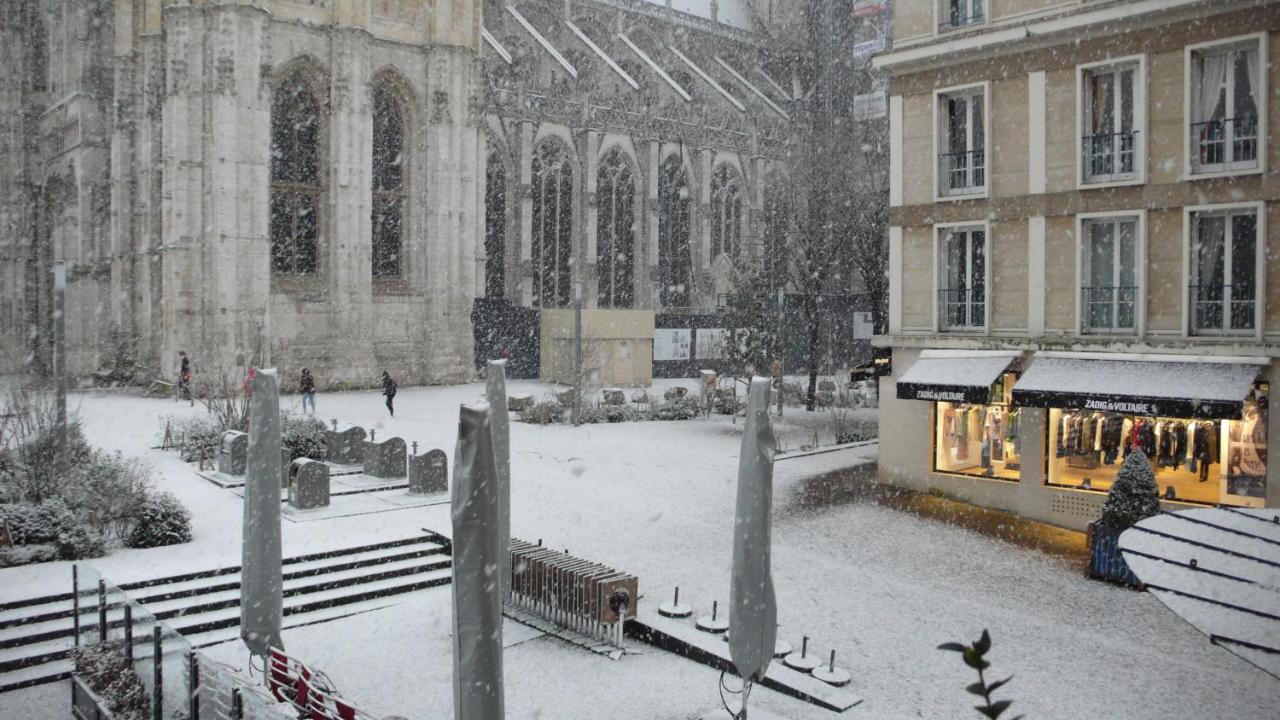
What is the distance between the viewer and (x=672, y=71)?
4844 centimetres

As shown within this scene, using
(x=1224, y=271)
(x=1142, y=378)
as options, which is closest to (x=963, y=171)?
(x=1224, y=271)

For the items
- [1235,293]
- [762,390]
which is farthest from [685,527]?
[1235,293]

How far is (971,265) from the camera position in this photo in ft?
54.5

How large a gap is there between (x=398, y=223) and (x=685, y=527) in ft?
76.1

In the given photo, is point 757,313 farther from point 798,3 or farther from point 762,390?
point 798,3

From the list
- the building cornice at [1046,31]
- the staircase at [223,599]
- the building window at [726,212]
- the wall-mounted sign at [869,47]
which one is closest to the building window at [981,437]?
the building cornice at [1046,31]

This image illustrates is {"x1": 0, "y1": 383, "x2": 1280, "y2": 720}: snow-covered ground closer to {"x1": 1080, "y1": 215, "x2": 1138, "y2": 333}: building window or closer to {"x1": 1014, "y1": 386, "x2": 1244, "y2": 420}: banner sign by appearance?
{"x1": 1014, "y1": 386, "x2": 1244, "y2": 420}: banner sign

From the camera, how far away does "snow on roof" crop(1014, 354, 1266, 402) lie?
13.1m

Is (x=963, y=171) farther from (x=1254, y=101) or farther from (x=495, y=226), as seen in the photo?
(x=495, y=226)

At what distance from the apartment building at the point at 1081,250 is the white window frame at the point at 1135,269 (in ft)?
0.10

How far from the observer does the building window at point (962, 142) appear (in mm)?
16516

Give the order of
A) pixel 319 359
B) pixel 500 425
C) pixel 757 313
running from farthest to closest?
pixel 319 359 < pixel 757 313 < pixel 500 425

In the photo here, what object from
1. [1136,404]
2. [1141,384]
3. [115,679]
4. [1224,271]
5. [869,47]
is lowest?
[115,679]

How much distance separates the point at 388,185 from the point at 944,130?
22.8 m
